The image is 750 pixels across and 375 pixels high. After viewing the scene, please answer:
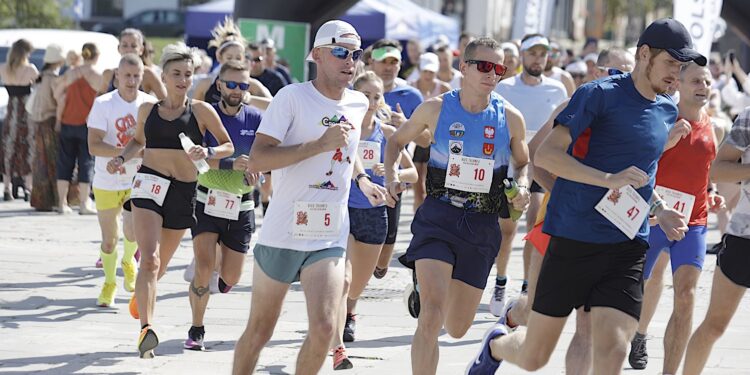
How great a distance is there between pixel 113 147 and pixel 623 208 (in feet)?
15.8

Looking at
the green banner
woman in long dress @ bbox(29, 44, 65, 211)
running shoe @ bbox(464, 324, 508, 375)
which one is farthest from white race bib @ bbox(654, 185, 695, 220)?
the green banner

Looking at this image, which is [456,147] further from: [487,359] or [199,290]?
[199,290]

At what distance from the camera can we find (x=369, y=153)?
837 cm

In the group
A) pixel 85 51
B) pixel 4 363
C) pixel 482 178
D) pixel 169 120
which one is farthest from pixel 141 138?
pixel 85 51

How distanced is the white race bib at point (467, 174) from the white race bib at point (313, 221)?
102 centimetres

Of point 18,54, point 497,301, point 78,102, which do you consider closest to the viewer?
point 497,301

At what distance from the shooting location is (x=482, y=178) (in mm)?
7000

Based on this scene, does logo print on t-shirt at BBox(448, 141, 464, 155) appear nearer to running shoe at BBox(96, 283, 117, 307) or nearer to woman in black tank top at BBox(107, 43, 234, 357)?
woman in black tank top at BBox(107, 43, 234, 357)

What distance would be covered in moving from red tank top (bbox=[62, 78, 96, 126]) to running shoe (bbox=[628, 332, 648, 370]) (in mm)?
9024

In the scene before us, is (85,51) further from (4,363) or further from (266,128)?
(266,128)

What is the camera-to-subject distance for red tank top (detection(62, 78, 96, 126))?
50.5 feet

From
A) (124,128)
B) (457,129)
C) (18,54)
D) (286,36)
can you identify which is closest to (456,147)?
(457,129)

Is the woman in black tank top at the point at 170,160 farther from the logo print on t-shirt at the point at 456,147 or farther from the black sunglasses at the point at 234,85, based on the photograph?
the logo print on t-shirt at the point at 456,147

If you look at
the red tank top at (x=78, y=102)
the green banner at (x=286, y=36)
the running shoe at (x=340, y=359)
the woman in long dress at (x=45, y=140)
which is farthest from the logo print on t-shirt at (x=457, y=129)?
the green banner at (x=286, y=36)
